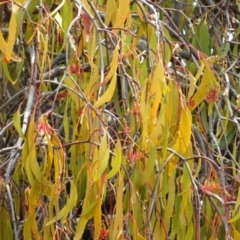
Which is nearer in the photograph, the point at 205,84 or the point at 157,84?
the point at 157,84

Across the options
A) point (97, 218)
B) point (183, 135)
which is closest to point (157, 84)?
point (183, 135)

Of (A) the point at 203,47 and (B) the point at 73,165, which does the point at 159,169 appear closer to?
(B) the point at 73,165

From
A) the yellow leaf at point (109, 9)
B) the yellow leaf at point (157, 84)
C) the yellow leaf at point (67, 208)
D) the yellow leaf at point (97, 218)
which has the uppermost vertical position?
the yellow leaf at point (109, 9)

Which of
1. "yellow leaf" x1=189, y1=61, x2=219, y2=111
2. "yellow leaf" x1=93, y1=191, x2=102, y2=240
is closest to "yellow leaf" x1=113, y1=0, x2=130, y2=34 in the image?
"yellow leaf" x1=189, y1=61, x2=219, y2=111

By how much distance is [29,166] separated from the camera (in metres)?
0.88

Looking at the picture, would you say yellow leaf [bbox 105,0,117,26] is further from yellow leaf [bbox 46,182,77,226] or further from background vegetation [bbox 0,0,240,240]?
yellow leaf [bbox 46,182,77,226]

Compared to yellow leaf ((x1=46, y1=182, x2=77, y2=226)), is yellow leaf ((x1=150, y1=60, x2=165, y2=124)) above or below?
Answer: above

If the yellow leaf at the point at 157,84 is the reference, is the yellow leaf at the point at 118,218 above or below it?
below

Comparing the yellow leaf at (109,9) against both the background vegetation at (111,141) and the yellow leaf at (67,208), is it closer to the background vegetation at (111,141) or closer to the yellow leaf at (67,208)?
the background vegetation at (111,141)

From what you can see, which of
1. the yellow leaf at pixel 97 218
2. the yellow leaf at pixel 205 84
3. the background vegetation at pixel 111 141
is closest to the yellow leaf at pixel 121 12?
the background vegetation at pixel 111 141

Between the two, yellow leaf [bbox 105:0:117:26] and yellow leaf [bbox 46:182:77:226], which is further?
yellow leaf [bbox 105:0:117:26]

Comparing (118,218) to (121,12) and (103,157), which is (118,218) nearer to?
(103,157)

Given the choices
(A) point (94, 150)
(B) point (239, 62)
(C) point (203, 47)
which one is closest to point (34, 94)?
(A) point (94, 150)

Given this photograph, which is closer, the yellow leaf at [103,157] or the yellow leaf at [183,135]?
the yellow leaf at [103,157]
